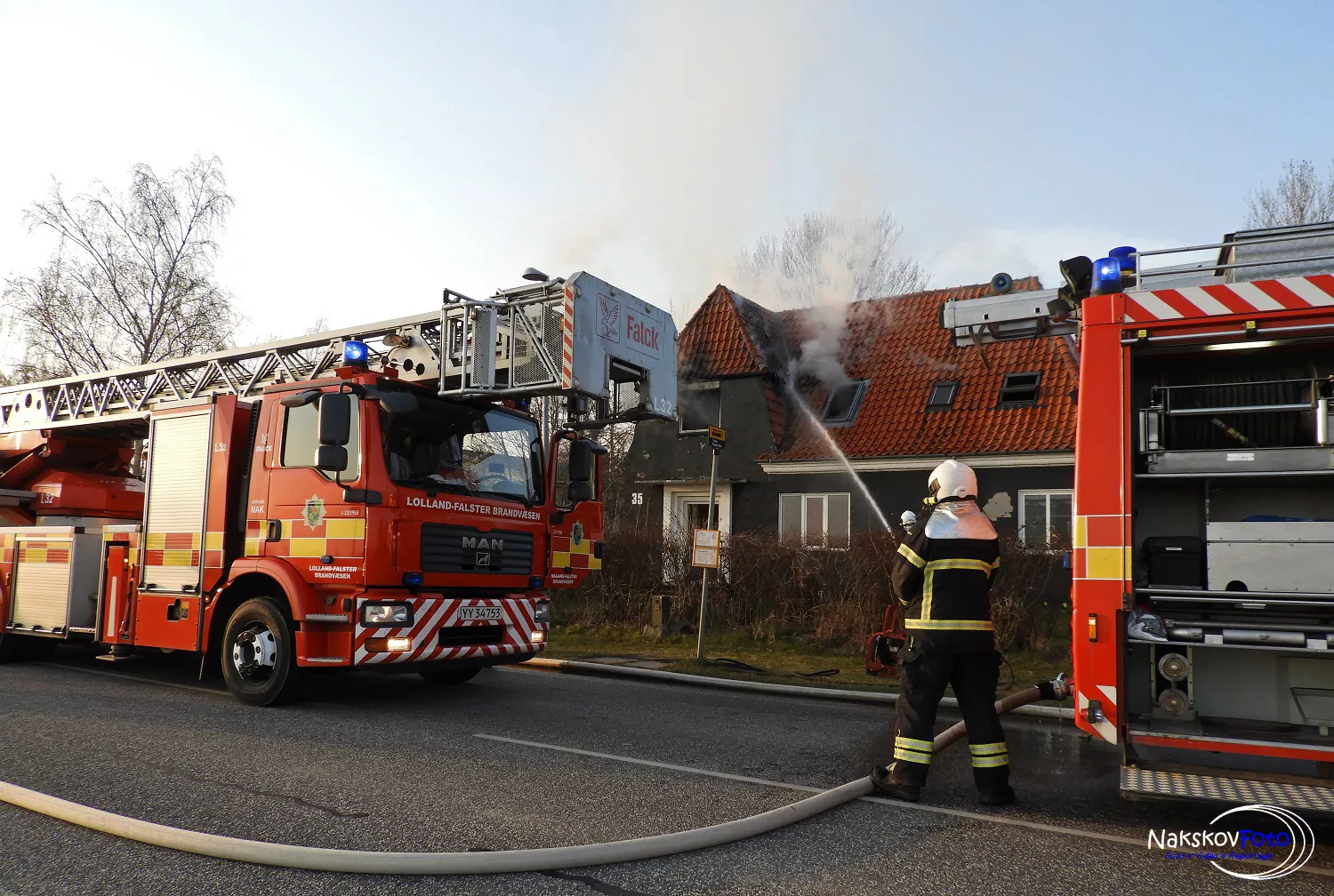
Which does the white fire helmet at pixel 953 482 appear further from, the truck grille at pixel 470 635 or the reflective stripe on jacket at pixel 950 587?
the truck grille at pixel 470 635

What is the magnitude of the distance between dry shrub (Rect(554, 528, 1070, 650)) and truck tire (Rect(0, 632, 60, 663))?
278 inches

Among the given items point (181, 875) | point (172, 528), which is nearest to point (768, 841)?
point (181, 875)

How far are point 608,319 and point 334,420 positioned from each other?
7.63 ft

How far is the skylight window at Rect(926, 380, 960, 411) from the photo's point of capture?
18547mm

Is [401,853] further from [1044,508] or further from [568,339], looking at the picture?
[1044,508]

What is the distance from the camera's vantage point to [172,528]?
8.49 metres

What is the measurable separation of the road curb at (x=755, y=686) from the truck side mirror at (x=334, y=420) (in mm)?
3369

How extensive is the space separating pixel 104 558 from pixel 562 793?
254 inches

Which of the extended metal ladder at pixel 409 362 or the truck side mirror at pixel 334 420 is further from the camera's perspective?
the extended metal ladder at pixel 409 362

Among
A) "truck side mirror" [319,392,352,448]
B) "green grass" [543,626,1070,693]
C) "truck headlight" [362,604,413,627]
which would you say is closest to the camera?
"truck side mirror" [319,392,352,448]

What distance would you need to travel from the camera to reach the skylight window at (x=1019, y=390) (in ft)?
58.2

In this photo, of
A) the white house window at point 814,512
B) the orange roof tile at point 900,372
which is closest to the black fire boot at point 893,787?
the orange roof tile at point 900,372

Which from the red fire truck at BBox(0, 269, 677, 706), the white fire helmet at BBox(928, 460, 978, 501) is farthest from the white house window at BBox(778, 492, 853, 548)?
the white fire helmet at BBox(928, 460, 978, 501)

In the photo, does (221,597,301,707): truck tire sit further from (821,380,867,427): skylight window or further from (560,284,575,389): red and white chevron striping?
(821,380,867,427): skylight window
